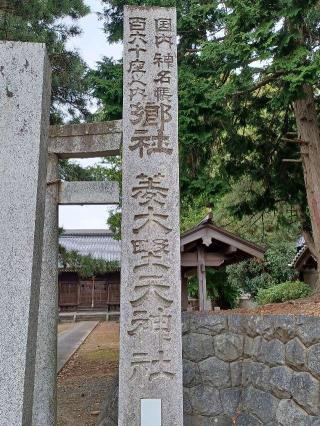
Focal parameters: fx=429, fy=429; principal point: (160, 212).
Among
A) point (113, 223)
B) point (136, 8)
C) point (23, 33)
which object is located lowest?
point (113, 223)

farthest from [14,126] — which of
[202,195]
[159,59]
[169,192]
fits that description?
[202,195]

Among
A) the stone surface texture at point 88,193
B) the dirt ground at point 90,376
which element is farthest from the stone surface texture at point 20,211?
the dirt ground at point 90,376

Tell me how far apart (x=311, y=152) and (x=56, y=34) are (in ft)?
18.0

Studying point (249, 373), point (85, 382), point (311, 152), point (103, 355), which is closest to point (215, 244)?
point (311, 152)

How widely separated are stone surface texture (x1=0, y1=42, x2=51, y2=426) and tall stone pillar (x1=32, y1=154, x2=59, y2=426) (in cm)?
199

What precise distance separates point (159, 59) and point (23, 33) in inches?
149

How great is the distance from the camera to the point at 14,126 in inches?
126

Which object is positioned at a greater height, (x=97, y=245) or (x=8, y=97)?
(x=97, y=245)

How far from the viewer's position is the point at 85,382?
9.10 m

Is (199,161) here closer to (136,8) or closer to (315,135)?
(315,135)

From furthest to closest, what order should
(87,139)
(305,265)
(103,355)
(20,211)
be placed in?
1. (305,265)
2. (103,355)
3. (87,139)
4. (20,211)

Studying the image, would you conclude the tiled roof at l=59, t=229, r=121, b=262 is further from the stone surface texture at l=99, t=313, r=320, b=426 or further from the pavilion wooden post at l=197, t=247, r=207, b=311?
the stone surface texture at l=99, t=313, r=320, b=426

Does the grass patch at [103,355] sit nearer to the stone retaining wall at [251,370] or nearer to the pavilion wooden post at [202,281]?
the pavilion wooden post at [202,281]

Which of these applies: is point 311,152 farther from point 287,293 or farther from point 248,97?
point 287,293
